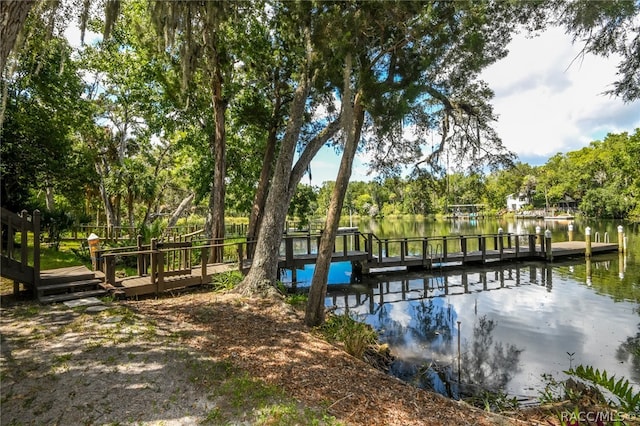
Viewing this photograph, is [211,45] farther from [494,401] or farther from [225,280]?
[494,401]

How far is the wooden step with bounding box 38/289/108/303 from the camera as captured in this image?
5.39m

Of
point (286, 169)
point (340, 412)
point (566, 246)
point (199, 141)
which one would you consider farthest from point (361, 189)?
point (340, 412)

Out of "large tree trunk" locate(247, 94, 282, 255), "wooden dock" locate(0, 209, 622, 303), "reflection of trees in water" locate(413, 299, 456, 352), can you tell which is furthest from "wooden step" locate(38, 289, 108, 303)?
"reflection of trees in water" locate(413, 299, 456, 352)

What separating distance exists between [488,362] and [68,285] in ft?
25.5

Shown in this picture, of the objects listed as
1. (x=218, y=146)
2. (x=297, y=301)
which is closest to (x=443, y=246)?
(x=297, y=301)

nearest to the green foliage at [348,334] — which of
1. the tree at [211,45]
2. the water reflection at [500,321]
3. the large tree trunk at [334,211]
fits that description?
the large tree trunk at [334,211]

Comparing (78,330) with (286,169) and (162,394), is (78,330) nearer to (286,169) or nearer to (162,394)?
(162,394)

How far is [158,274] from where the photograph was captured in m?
7.08

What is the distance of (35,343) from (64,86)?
10.8m

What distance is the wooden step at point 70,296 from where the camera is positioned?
17.7ft

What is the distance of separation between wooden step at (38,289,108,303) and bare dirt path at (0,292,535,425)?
0.20m

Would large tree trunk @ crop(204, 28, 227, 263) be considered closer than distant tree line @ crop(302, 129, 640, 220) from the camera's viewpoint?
No

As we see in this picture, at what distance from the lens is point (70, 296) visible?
562 cm

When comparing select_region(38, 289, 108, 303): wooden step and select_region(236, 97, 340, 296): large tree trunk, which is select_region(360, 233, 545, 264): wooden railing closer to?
select_region(236, 97, 340, 296): large tree trunk
